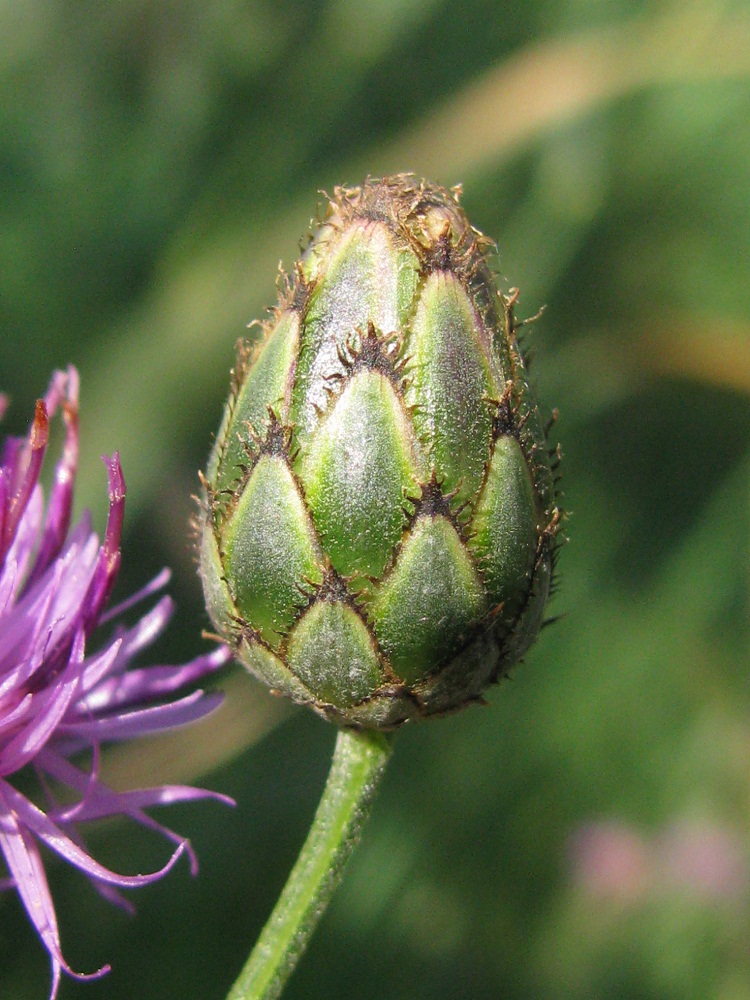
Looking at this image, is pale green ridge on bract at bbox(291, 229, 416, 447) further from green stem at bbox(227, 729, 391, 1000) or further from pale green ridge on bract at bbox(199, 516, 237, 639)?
green stem at bbox(227, 729, 391, 1000)

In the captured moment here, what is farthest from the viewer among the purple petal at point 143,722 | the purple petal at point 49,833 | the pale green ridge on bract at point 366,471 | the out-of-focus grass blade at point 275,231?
the out-of-focus grass blade at point 275,231

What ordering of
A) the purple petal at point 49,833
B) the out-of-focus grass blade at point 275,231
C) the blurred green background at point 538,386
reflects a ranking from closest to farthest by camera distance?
the purple petal at point 49,833, the blurred green background at point 538,386, the out-of-focus grass blade at point 275,231

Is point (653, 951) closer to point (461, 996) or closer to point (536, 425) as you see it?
point (461, 996)

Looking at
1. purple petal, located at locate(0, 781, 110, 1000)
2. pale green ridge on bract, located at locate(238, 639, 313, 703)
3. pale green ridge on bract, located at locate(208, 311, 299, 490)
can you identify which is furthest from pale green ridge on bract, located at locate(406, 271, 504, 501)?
purple petal, located at locate(0, 781, 110, 1000)

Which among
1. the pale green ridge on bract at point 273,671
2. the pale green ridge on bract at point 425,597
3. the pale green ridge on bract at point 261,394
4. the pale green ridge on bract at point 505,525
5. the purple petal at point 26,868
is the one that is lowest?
the purple petal at point 26,868

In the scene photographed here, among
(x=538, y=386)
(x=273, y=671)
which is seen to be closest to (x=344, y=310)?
(x=273, y=671)

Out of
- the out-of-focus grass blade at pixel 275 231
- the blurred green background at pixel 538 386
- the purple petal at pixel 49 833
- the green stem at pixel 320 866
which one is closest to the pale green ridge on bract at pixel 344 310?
the green stem at pixel 320 866

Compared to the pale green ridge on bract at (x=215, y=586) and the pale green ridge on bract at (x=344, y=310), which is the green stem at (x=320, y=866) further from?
the pale green ridge on bract at (x=344, y=310)

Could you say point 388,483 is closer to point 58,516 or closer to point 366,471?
point 366,471
